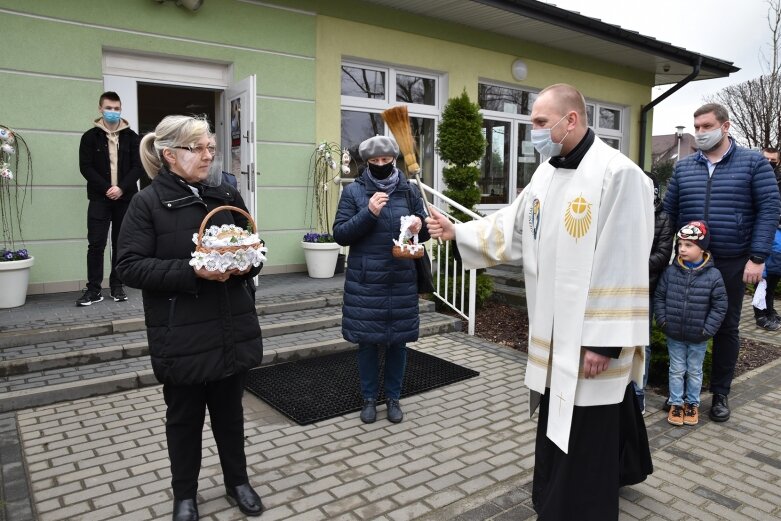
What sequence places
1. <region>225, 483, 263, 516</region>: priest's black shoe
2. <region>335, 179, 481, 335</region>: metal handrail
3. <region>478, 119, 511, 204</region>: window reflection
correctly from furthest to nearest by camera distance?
1. <region>478, 119, 511, 204</region>: window reflection
2. <region>335, 179, 481, 335</region>: metal handrail
3. <region>225, 483, 263, 516</region>: priest's black shoe

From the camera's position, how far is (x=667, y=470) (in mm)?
3518

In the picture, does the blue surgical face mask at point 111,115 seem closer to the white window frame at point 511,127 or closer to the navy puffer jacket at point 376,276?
the navy puffer jacket at point 376,276

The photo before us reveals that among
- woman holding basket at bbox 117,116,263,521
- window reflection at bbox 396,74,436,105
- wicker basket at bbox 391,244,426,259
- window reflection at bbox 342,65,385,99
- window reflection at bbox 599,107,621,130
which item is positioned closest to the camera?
woman holding basket at bbox 117,116,263,521

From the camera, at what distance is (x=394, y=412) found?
13.7 feet

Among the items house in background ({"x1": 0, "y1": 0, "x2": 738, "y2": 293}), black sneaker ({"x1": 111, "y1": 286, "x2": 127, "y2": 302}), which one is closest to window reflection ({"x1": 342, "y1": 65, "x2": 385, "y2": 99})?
house in background ({"x1": 0, "y1": 0, "x2": 738, "y2": 293})

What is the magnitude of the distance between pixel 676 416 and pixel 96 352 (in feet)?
14.4

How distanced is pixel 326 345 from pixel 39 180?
3615 millimetres

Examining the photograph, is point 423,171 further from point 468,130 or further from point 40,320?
point 40,320

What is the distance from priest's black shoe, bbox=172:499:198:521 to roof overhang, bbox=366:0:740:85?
292 inches

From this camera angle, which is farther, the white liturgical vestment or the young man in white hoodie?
the young man in white hoodie

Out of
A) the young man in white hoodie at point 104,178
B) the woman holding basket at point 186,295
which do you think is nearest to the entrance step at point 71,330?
the young man in white hoodie at point 104,178

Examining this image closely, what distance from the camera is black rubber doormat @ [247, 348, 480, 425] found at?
432 cm

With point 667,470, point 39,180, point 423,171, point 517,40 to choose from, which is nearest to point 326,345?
point 667,470

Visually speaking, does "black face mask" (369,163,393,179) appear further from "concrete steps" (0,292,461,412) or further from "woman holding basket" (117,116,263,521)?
"concrete steps" (0,292,461,412)
